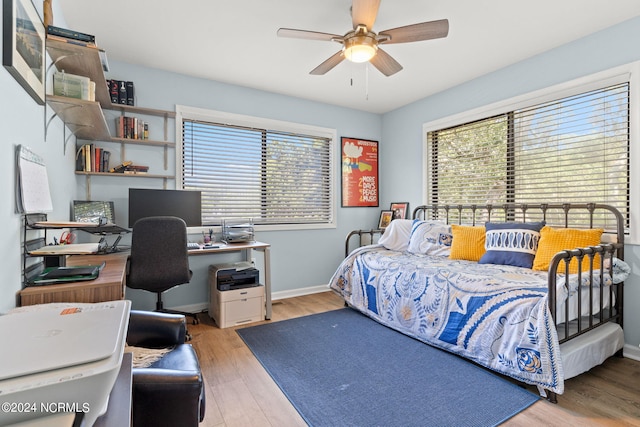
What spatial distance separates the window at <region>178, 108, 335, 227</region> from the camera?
349 centimetres

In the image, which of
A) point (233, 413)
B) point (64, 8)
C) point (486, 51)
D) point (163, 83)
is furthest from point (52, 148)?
point (486, 51)

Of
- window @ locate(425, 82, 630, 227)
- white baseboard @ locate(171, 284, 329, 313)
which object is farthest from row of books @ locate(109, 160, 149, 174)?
window @ locate(425, 82, 630, 227)

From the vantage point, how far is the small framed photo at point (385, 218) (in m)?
4.50

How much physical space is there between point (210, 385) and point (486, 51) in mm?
3481

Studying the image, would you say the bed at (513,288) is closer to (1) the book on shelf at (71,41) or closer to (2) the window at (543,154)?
(2) the window at (543,154)

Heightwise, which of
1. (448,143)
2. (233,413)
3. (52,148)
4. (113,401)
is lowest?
(233,413)

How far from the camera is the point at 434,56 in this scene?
9.64 ft

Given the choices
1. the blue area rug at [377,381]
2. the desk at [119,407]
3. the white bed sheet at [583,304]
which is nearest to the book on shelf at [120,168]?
the blue area rug at [377,381]

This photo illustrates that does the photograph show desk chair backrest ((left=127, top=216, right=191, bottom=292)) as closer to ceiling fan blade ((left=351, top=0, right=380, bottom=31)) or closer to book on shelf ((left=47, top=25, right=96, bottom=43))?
book on shelf ((left=47, top=25, right=96, bottom=43))

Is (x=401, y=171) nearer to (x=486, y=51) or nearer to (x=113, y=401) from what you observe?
(x=486, y=51)

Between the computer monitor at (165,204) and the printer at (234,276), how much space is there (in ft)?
1.70

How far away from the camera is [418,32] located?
2.07m

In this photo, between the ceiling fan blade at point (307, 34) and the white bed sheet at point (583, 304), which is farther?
the ceiling fan blade at point (307, 34)

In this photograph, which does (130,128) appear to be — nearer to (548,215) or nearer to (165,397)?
(165,397)
